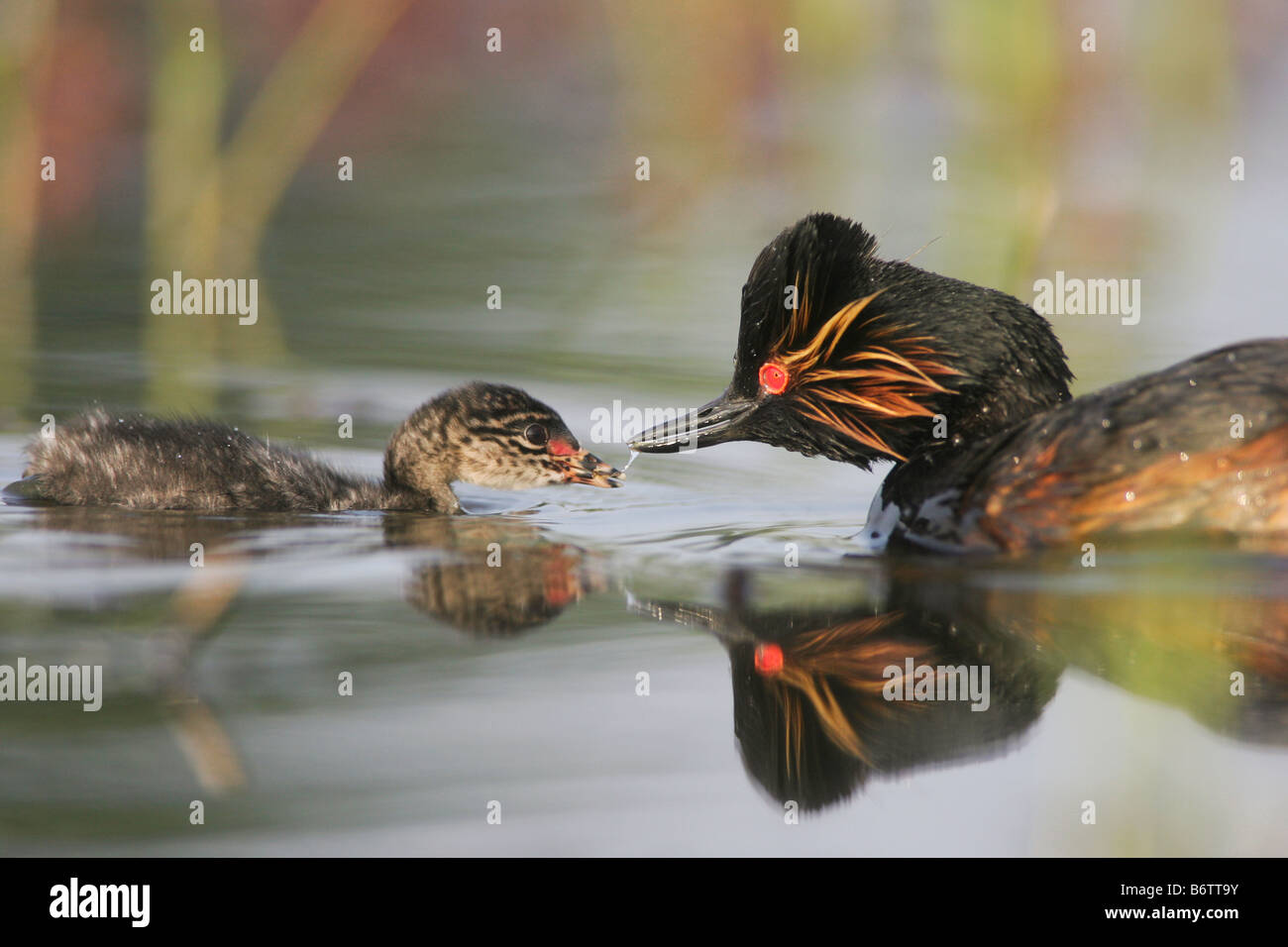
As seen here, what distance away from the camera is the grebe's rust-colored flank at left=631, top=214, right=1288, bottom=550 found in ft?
17.0

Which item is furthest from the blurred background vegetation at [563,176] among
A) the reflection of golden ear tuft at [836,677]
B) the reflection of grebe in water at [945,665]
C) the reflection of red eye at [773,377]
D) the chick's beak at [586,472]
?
the reflection of golden ear tuft at [836,677]

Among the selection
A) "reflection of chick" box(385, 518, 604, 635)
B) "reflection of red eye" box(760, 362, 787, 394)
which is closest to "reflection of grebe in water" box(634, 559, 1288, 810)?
"reflection of chick" box(385, 518, 604, 635)

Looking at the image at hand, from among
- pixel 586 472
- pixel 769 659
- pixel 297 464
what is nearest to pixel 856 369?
pixel 586 472

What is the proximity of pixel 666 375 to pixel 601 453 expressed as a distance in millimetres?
716

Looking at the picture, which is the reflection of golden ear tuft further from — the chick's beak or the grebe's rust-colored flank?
the chick's beak

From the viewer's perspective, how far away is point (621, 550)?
18.7 ft

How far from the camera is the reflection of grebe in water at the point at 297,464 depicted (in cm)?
641

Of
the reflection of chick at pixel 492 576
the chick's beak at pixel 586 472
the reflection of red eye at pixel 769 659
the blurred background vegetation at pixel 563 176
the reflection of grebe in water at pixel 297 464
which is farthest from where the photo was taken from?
the blurred background vegetation at pixel 563 176

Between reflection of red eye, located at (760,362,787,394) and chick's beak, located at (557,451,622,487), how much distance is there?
0.88 metres

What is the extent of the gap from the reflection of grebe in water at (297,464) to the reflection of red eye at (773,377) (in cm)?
89

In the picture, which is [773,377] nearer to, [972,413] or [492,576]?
[972,413]

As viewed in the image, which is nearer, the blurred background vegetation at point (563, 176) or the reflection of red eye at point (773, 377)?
the reflection of red eye at point (773, 377)

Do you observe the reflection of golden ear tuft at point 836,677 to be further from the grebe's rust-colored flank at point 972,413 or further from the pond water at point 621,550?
the grebe's rust-colored flank at point 972,413

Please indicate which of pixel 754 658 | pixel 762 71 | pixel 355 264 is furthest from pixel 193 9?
pixel 754 658
